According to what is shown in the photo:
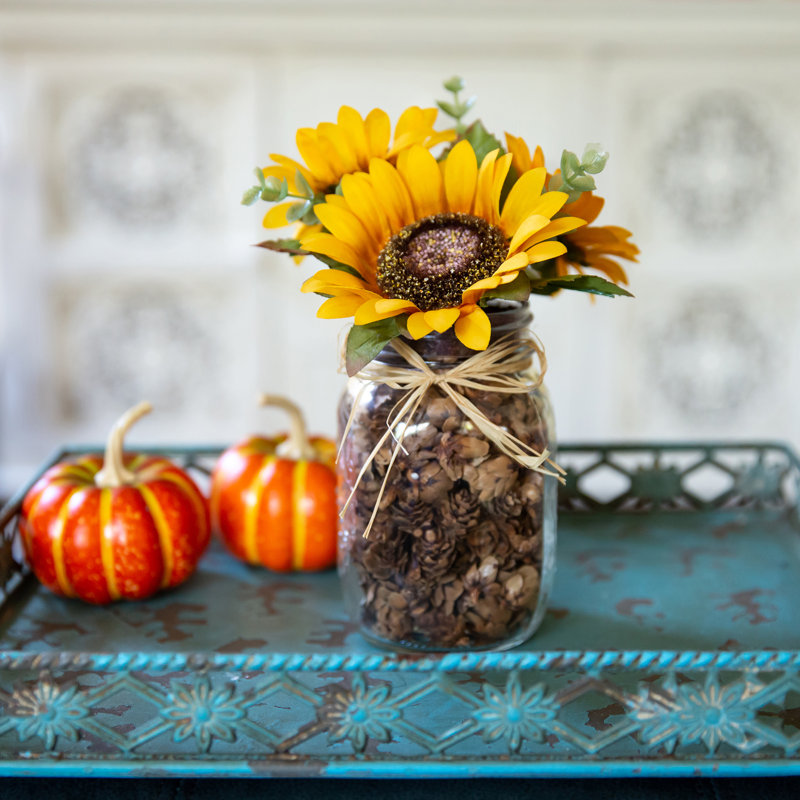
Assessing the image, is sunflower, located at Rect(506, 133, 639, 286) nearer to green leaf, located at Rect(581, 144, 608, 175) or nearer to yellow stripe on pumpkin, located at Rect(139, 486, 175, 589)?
green leaf, located at Rect(581, 144, 608, 175)

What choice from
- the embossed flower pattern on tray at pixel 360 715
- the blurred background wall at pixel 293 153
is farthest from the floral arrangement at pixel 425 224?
the blurred background wall at pixel 293 153

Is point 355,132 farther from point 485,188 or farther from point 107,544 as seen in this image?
point 107,544

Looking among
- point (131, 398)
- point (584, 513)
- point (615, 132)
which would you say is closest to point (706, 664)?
point (584, 513)

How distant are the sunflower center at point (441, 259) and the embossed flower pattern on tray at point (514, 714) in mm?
295

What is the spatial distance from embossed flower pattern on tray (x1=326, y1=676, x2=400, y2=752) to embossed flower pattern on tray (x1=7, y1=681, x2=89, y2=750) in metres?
0.19

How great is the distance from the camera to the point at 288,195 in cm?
76

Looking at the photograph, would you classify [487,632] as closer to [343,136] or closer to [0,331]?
Result: [343,136]

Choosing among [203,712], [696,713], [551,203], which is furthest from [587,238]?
[203,712]

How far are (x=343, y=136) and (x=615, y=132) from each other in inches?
52.9

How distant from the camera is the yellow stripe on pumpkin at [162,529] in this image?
90 centimetres

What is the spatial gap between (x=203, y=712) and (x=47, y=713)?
0.39 feet

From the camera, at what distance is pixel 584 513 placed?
1.12 metres

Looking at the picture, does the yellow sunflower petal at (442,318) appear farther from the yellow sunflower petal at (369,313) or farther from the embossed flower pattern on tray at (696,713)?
the embossed flower pattern on tray at (696,713)

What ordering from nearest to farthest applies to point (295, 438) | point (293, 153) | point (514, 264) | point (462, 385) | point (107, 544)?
point (514, 264) < point (462, 385) < point (107, 544) < point (295, 438) < point (293, 153)
